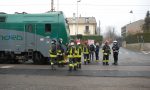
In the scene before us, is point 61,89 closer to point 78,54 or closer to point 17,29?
point 78,54

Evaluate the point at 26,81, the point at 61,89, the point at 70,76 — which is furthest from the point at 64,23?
the point at 61,89

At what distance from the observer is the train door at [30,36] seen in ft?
80.5

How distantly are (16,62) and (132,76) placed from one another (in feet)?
36.8

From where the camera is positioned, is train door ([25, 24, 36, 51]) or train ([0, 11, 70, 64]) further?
train door ([25, 24, 36, 51])

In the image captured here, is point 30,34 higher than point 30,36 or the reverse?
higher

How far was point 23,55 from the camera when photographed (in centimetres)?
2495

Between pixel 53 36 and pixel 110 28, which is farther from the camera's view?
pixel 110 28

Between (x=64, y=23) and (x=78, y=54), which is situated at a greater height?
(x=64, y=23)

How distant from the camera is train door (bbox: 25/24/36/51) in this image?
80.5 ft

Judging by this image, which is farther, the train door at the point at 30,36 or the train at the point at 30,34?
the train door at the point at 30,36

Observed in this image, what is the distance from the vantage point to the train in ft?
79.8

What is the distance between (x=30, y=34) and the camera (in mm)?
24625

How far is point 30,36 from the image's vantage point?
24.6 metres

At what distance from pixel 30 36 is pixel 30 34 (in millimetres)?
142
